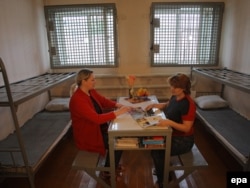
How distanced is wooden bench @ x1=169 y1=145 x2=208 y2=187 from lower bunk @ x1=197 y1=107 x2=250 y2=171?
363mm

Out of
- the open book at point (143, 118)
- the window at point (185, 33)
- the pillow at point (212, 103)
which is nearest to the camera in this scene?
the open book at point (143, 118)

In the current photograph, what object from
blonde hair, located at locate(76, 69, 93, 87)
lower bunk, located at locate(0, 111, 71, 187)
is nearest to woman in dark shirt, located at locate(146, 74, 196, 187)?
blonde hair, located at locate(76, 69, 93, 87)

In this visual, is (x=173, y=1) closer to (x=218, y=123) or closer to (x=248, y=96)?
(x=248, y=96)

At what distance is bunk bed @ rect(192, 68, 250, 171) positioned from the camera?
5.69 ft

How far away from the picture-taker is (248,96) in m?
2.52

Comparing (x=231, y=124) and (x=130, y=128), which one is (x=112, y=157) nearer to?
(x=130, y=128)

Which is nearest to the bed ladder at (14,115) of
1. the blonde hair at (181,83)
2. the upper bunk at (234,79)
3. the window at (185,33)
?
the blonde hair at (181,83)

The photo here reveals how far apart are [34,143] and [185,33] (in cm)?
270

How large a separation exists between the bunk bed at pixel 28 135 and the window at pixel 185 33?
1809 millimetres

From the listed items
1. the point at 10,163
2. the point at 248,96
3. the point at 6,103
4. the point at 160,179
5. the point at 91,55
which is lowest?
the point at 160,179

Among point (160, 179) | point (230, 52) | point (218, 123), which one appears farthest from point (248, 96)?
point (160, 179)

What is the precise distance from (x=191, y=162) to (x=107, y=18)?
8.09ft

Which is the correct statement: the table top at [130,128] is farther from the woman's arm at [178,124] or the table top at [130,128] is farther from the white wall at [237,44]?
the white wall at [237,44]

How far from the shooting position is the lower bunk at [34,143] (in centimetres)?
162
